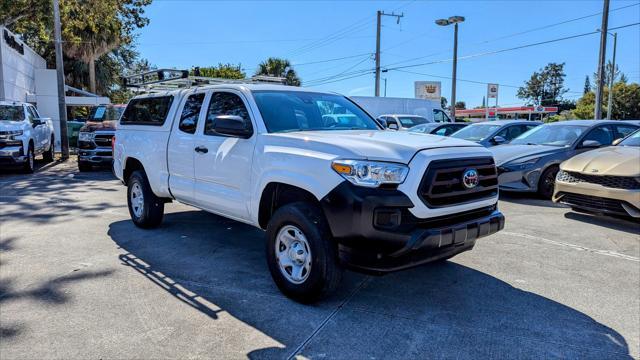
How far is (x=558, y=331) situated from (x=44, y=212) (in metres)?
7.54

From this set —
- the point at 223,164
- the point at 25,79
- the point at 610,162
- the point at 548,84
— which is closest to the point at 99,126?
the point at 223,164

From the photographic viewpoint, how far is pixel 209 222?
698 centimetres

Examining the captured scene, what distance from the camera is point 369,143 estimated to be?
3.79 metres

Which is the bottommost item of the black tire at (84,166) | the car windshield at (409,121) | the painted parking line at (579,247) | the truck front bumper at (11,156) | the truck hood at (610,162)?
the painted parking line at (579,247)

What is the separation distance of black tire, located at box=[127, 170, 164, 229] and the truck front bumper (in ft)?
24.4

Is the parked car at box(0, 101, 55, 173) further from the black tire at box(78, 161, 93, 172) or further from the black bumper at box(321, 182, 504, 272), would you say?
the black bumper at box(321, 182, 504, 272)

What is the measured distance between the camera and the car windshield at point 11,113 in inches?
495

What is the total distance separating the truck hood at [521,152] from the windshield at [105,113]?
439 inches

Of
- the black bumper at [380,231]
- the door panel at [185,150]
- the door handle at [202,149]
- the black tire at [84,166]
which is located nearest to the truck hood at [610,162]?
the black bumper at [380,231]

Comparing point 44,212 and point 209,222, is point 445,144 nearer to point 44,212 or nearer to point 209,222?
point 209,222

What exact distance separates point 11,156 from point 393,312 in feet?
38.8

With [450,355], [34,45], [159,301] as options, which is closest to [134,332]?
[159,301]

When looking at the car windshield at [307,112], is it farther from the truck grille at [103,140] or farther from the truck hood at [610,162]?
the truck grille at [103,140]

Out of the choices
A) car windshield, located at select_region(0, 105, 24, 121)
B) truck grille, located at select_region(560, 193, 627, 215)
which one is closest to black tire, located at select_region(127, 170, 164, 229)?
truck grille, located at select_region(560, 193, 627, 215)
